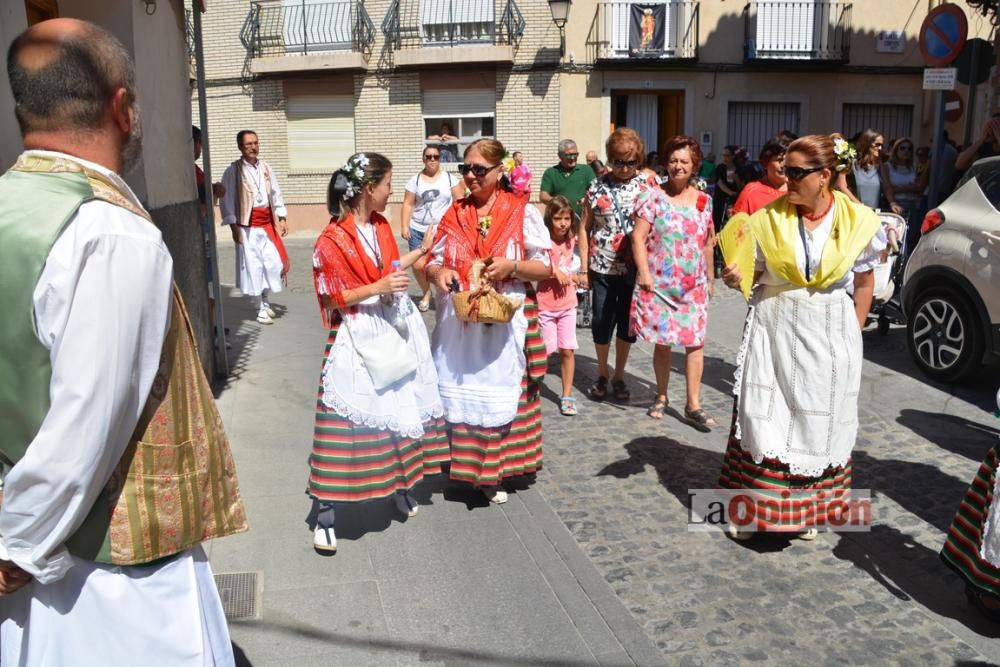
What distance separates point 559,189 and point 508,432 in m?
4.97

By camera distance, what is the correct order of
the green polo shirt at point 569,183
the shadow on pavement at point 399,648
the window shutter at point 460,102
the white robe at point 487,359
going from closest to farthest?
the shadow on pavement at point 399,648
the white robe at point 487,359
the green polo shirt at point 569,183
the window shutter at point 460,102

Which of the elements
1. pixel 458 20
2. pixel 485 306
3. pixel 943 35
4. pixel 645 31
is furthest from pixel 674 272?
pixel 458 20

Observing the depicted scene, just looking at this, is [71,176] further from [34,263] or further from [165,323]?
[165,323]

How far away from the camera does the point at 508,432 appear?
5055 millimetres

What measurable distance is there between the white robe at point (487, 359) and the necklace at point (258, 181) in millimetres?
5438

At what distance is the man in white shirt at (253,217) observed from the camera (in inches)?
384

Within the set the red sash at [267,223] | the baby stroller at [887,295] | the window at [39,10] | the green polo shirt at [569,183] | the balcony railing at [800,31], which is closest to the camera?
the window at [39,10]

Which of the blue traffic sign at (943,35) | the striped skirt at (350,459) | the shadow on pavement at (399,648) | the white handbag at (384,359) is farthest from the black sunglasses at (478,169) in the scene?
the blue traffic sign at (943,35)

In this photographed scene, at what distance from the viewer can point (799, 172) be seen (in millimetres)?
4172

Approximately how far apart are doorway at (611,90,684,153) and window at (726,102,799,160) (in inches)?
49.0

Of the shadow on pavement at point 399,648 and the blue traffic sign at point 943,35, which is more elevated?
the blue traffic sign at point 943,35

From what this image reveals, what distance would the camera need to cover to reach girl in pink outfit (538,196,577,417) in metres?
6.83

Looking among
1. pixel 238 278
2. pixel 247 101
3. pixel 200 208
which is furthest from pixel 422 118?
pixel 200 208

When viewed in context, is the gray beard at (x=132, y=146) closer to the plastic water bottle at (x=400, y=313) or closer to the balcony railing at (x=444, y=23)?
the plastic water bottle at (x=400, y=313)
